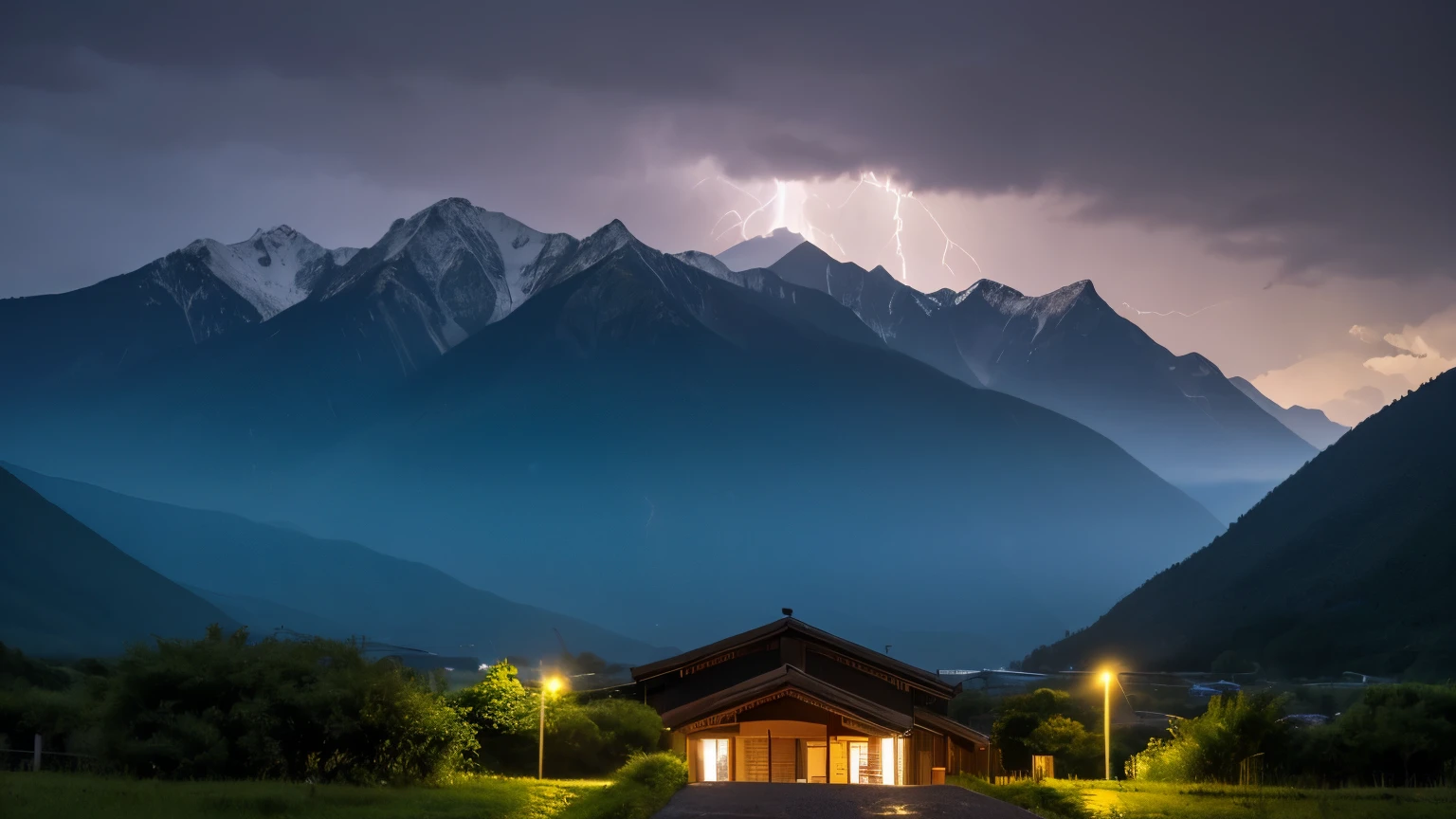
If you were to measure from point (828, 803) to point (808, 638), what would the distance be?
85.5 feet

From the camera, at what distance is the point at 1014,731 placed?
7069 centimetres

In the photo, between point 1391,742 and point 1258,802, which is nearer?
point 1258,802

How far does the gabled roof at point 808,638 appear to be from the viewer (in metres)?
51.5

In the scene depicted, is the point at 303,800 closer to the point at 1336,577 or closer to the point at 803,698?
the point at 803,698

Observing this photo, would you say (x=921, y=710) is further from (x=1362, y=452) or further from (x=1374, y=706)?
(x=1362, y=452)

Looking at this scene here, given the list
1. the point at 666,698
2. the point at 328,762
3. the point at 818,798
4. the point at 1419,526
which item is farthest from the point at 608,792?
the point at 1419,526

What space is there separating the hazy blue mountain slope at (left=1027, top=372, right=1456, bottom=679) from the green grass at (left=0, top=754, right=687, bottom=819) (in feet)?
330

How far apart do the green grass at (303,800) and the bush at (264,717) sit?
56.7 inches

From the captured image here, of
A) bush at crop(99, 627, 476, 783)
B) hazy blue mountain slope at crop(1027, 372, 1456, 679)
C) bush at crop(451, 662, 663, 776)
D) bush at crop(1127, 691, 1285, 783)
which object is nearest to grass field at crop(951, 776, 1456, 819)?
bush at crop(1127, 691, 1285, 783)

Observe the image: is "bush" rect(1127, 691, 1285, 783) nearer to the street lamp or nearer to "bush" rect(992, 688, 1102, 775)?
the street lamp

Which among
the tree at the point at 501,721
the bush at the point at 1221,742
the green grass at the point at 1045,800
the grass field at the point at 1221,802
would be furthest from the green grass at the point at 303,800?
the bush at the point at 1221,742

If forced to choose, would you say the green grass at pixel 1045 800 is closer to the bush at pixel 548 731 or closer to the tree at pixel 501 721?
the bush at pixel 548 731

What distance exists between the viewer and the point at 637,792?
2917 centimetres

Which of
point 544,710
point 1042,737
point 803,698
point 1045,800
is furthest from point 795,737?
point 1042,737
